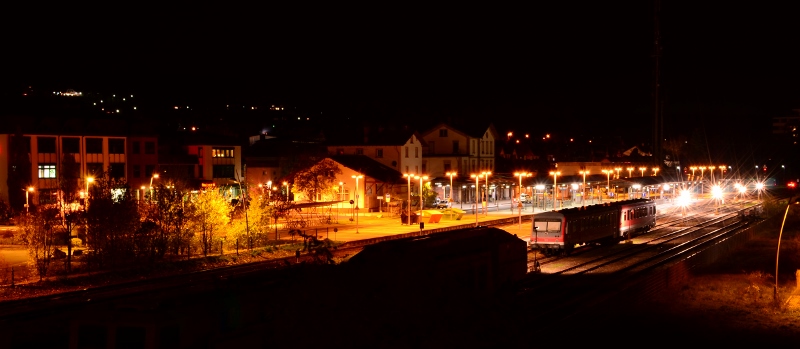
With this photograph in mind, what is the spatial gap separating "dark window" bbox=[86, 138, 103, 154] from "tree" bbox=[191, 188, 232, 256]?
2782 centimetres

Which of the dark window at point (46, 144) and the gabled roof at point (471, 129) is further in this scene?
the gabled roof at point (471, 129)

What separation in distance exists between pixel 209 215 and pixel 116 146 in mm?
29672

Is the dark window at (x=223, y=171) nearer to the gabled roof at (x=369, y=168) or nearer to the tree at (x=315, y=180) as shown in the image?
the tree at (x=315, y=180)

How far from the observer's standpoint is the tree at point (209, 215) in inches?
1183

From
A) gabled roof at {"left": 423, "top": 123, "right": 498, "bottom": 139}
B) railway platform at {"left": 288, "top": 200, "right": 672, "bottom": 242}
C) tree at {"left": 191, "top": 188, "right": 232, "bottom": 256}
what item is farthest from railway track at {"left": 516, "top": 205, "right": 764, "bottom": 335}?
gabled roof at {"left": 423, "top": 123, "right": 498, "bottom": 139}

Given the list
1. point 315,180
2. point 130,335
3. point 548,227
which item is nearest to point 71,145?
point 315,180

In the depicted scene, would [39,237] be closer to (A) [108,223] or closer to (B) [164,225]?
(A) [108,223]

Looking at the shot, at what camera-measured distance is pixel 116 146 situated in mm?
56250

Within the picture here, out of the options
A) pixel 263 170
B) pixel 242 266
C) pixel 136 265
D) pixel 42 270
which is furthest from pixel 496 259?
pixel 263 170

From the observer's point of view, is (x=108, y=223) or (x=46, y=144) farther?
(x=46, y=144)

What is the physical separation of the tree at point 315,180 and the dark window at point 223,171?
10.8 m

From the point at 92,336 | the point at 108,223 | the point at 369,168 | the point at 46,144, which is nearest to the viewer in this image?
the point at 92,336

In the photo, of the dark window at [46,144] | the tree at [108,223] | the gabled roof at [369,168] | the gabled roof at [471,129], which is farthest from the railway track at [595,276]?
the dark window at [46,144]

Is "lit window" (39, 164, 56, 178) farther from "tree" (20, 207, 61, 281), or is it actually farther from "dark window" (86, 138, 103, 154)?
"tree" (20, 207, 61, 281)
